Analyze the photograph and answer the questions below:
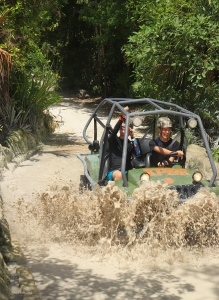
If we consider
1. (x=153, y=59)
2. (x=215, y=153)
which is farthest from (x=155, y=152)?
(x=153, y=59)

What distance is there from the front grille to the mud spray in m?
0.19

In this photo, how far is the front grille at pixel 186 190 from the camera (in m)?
6.57

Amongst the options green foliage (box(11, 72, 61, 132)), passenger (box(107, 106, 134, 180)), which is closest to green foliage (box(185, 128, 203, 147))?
green foliage (box(11, 72, 61, 132))

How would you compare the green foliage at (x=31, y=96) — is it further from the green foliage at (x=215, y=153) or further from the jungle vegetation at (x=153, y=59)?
the green foliage at (x=215, y=153)

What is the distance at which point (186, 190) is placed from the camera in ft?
21.7

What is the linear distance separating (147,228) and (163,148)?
153 cm

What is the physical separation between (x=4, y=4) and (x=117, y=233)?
7.52m

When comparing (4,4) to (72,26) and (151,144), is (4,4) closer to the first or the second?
Result: (151,144)

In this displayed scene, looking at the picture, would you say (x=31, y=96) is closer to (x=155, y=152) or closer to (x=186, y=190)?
(x=155, y=152)

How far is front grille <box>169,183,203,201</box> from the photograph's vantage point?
21.5 feet

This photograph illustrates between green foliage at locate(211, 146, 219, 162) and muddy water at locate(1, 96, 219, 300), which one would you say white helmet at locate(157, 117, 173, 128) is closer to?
muddy water at locate(1, 96, 219, 300)

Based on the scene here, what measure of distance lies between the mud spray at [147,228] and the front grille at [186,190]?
0.19 metres

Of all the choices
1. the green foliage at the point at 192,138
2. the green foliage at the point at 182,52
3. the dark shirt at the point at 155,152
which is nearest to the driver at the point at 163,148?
the dark shirt at the point at 155,152

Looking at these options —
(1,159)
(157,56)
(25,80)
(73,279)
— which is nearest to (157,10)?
(157,56)
